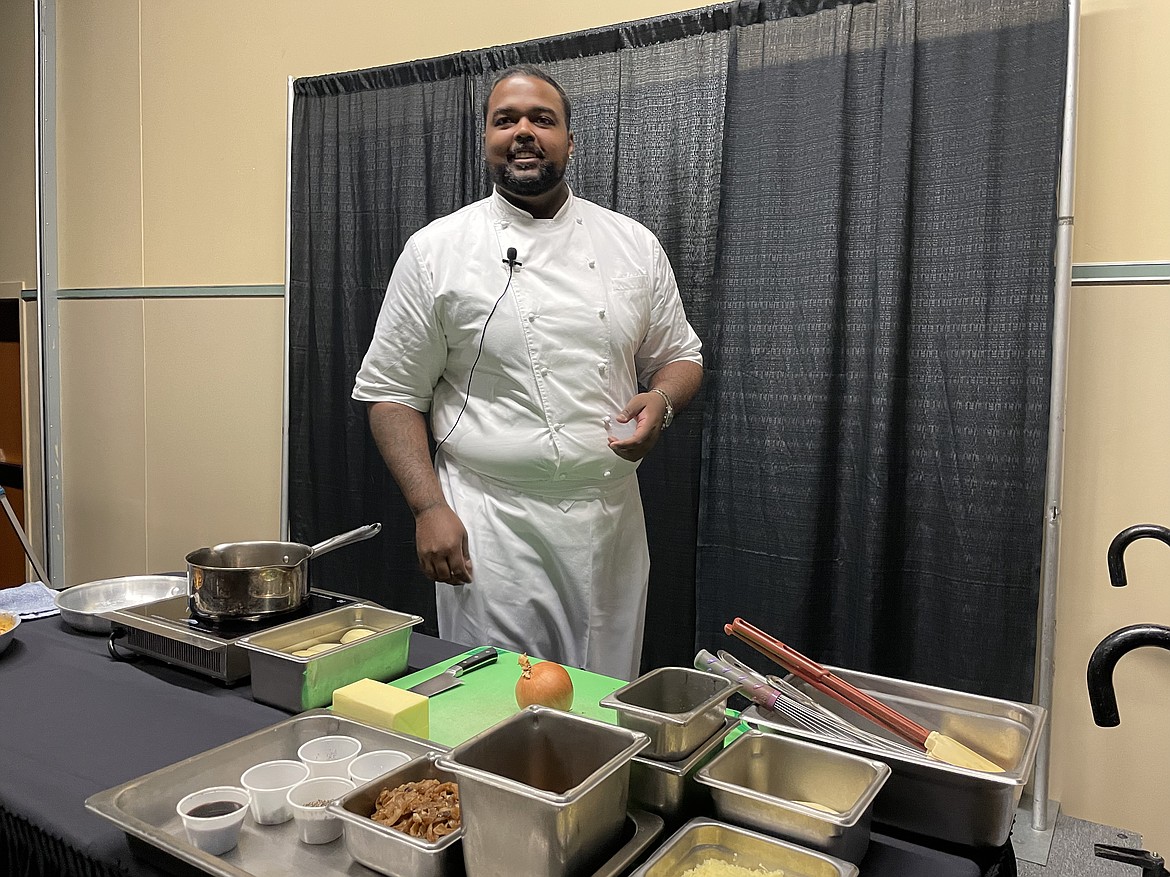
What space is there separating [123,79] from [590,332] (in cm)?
302

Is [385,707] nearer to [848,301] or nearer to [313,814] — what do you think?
[313,814]

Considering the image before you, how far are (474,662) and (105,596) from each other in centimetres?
81

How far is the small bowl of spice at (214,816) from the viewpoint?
954mm

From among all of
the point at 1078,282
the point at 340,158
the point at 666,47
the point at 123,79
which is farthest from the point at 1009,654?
the point at 123,79

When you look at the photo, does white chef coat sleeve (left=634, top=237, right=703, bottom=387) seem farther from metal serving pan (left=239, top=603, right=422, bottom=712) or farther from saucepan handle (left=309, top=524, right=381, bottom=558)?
metal serving pan (left=239, top=603, right=422, bottom=712)

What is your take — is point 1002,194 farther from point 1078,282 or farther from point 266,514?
point 266,514

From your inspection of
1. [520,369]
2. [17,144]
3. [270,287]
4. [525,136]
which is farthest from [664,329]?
[17,144]

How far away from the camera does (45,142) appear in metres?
4.12

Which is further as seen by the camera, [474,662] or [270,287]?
[270,287]

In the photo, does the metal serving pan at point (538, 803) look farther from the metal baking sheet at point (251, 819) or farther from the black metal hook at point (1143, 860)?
the black metal hook at point (1143, 860)

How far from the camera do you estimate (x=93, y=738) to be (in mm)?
1232

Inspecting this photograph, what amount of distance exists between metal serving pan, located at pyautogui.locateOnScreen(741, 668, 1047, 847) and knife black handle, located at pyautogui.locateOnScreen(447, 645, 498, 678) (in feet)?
1.79

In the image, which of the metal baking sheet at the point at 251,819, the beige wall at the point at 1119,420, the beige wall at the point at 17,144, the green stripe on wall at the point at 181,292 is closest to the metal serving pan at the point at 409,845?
the metal baking sheet at the point at 251,819

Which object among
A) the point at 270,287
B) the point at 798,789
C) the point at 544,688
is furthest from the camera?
the point at 270,287
